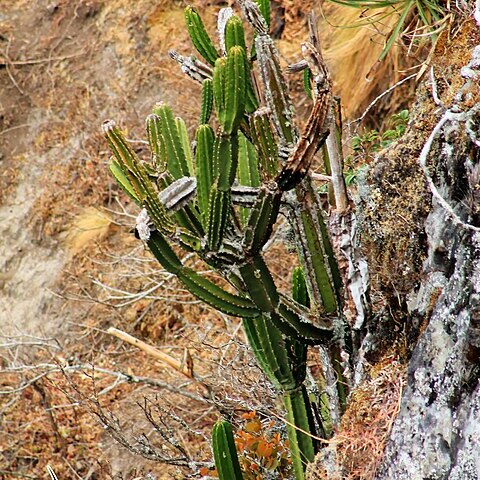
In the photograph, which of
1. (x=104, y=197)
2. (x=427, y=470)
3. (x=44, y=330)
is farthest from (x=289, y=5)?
(x=427, y=470)

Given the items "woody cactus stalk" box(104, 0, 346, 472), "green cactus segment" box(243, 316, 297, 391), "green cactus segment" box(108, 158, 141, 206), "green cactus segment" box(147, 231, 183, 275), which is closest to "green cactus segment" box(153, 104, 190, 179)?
"woody cactus stalk" box(104, 0, 346, 472)

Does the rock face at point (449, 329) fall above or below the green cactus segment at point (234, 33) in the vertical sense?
below

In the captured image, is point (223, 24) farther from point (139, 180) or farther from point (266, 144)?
point (139, 180)

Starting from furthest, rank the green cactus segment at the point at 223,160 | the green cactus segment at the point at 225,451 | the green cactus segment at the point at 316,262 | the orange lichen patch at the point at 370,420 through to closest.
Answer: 1. the green cactus segment at the point at 225,451
2. the green cactus segment at the point at 316,262
3. the green cactus segment at the point at 223,160
4. the orange lichen patch at the point at 370,420

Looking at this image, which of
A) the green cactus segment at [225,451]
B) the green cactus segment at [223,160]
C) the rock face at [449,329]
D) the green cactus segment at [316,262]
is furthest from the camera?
the green cactus segment at [225,451]

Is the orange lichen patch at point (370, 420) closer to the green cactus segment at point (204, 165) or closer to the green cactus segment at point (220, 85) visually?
the green cactus segment at point (204, 165)

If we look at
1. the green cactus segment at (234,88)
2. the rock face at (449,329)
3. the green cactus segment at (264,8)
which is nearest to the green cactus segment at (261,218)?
the green cactus segment at (234,88)

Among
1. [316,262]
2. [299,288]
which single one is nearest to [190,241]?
[316,262]
